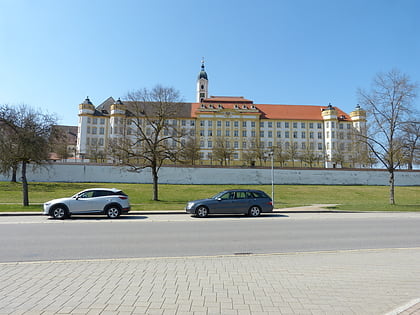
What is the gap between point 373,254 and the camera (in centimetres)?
702

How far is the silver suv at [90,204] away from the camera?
47.1 ft

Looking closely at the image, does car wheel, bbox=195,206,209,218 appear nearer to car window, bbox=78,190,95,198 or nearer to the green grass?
the green grass

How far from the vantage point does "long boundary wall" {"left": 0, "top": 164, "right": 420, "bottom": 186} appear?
142 feet

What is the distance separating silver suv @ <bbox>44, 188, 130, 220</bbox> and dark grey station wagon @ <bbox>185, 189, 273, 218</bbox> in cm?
392

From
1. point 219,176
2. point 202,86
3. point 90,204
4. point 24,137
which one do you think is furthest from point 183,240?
point 202,86

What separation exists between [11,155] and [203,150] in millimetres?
59548

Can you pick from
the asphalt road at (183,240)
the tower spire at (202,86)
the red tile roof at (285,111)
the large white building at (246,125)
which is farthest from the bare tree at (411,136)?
the tower spire at (202,86)

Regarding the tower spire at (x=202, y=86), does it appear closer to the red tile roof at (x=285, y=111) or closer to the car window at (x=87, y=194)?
the red tile roof at (x=285, y=111)

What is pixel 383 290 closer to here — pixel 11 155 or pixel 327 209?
pixel 327 209

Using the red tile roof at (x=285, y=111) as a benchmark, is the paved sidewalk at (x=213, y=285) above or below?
below

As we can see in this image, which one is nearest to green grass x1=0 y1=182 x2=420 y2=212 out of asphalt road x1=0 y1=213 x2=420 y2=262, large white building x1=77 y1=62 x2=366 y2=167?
asphalt road x1=0 y1=213 x2=420 y2=262

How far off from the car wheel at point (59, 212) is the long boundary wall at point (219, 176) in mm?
29112

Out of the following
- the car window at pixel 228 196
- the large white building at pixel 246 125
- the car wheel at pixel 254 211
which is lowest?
the car wheel at pixel 254 211

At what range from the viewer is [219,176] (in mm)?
45656
